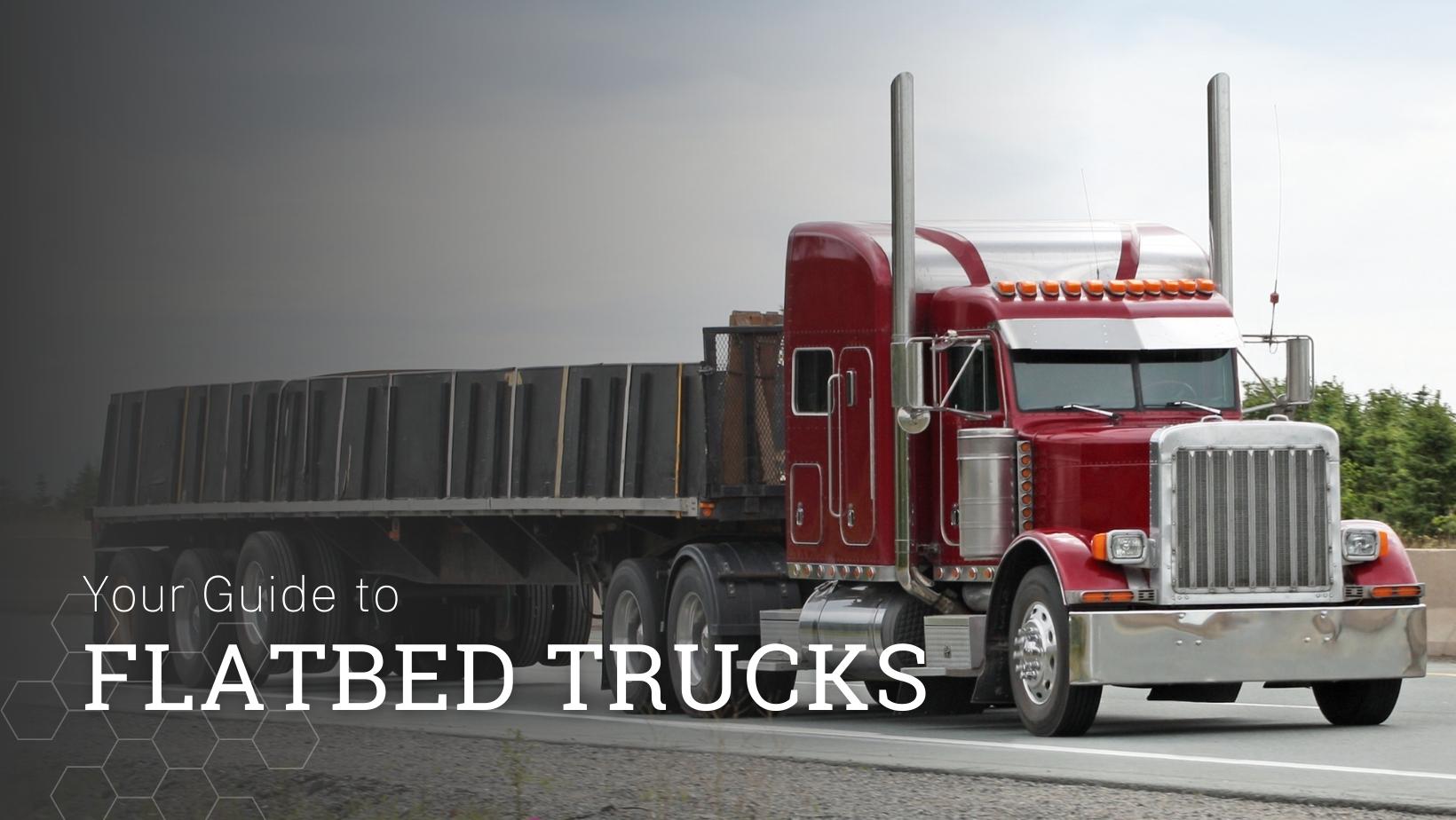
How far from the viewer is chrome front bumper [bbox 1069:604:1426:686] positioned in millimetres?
14523

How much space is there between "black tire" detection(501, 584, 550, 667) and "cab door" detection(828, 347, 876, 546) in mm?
6898

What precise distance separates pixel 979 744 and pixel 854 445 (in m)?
2.98

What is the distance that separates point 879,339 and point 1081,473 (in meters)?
2.05

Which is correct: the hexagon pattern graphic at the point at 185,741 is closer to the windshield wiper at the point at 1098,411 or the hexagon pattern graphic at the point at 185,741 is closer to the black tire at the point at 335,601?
the black tire at the point at 335,601

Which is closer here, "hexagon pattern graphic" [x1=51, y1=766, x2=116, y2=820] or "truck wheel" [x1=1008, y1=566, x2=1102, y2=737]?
"hexagon pattern graphic" [x1=51, y1=766, x2=116, y2=820]

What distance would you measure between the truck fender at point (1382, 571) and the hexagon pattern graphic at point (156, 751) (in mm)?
6315

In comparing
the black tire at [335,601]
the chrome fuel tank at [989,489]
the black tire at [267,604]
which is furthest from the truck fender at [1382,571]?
the black tire at [267,604]

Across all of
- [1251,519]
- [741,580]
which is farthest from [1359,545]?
[741,580]

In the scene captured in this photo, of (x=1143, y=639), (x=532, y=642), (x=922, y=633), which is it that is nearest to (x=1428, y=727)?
(x=1143, y=639)

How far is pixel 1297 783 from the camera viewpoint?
11734 mm

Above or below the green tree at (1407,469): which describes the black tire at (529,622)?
below

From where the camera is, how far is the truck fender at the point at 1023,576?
14.8 m

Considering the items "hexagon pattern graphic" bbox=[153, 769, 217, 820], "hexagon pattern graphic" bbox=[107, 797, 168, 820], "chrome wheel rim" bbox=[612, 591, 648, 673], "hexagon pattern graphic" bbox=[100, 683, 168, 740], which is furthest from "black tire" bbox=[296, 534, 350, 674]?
"hexagon pattern graphic" bbox=[107, 797, 168, 820]

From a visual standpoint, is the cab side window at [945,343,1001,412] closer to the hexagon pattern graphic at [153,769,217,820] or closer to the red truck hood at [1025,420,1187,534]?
the red truck hood at [1025,420,1187,534]
